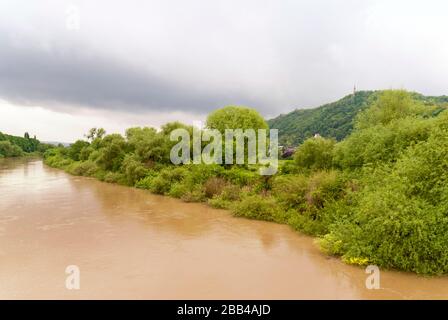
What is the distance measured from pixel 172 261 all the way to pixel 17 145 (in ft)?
296

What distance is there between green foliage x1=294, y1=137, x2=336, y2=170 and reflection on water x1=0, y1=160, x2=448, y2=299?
3.86 meters

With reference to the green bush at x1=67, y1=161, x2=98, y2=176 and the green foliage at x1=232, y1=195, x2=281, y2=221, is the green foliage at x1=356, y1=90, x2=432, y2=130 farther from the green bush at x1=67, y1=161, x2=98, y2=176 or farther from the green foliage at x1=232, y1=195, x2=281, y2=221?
the green bush at x1=67, y1=161, x2=98, y2=176

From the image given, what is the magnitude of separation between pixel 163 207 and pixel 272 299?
1134 centimetres

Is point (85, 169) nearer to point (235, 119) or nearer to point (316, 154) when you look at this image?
point (235, 119)

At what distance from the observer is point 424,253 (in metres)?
8.05

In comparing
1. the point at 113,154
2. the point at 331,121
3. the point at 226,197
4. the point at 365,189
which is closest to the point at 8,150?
the point at 113,154

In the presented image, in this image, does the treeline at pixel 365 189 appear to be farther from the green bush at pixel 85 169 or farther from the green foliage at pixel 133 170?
the green bush at pixel 85 169

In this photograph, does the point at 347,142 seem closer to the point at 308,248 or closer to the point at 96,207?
the point at 308,248

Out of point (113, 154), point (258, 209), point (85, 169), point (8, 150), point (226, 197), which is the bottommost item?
point (258, 209)

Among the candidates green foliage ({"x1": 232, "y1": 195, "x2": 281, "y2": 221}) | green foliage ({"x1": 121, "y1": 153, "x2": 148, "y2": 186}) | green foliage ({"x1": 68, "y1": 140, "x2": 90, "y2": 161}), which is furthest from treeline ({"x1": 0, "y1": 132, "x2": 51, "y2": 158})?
green foliage ({"x1": 232, "y1": 195, "x2": 281, "y2": 221})

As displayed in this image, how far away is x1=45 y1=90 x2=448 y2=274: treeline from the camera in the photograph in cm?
821

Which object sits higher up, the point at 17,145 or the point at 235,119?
the point at 235,119

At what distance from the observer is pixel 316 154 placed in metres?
15.5

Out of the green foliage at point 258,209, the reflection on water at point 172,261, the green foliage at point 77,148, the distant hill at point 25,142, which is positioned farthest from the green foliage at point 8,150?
the green foliage at point 258,209
